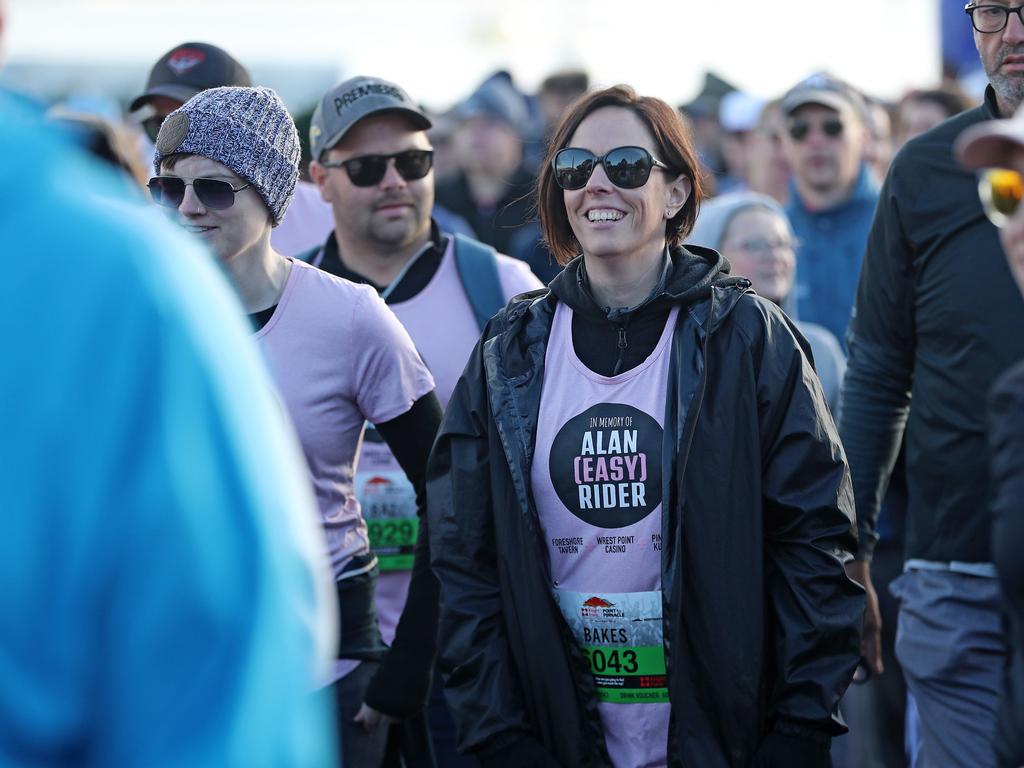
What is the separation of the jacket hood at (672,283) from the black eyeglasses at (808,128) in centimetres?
339

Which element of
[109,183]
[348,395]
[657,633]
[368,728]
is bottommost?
[368,728]

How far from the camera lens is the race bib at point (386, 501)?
4.29 metres

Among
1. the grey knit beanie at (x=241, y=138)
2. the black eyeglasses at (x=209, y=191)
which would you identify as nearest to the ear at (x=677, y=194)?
the grey knit beanie at (x=241, y=138)

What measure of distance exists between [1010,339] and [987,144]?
4.92 feet

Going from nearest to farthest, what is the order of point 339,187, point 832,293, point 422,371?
point 422,371, point 339,187, point 832,293

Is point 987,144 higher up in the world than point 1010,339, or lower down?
higher up

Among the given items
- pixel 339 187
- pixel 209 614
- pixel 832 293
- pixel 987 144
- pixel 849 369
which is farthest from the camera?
pixel 832 293

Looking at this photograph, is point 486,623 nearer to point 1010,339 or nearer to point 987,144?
point 1010,339

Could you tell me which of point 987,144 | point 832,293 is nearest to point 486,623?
point 987,144

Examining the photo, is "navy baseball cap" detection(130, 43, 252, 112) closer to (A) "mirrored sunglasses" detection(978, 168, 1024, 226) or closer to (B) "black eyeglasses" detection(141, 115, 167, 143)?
(B) "black eyeglasses" detection(141, 115, 167, 143)

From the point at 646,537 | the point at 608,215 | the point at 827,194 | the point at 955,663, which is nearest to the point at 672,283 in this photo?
the point at 608,215

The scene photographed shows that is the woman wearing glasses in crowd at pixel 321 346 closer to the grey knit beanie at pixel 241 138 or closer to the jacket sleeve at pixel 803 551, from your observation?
the grey knit beanie at pixel 241 138

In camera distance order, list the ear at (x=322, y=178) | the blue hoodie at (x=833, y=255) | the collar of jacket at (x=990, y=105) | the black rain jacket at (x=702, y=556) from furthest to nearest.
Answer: the blue hoodie at (x=833, y=255), the ear at (x=322, y=178), the collar of jacket at (x=990, y=105), the black rain jacket at (x=702, y=556)

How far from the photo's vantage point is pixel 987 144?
2.20 metres
